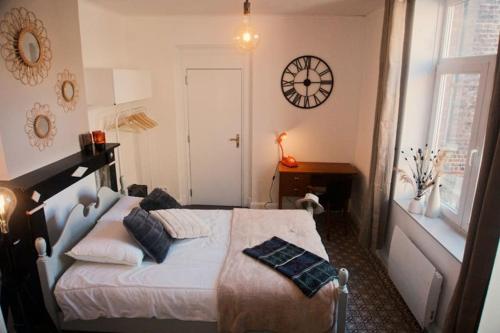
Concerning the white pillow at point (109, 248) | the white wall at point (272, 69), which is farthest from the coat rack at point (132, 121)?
the white pillow at point (109, 248)

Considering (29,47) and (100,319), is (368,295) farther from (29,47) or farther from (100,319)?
(29,47)

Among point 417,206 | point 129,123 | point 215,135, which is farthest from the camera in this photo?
point 215,135

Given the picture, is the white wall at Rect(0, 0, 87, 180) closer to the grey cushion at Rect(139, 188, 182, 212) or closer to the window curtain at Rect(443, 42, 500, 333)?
the grey cushion at Rect(139, 188, 182, 212)

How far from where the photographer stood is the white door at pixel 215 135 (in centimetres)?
432

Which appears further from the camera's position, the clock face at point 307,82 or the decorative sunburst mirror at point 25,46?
the clock face at point 307,82

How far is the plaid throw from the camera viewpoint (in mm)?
2064

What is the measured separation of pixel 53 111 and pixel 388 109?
110 inches

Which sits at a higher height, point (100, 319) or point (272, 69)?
point (272, 69)

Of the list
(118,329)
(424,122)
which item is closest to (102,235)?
(118,329)

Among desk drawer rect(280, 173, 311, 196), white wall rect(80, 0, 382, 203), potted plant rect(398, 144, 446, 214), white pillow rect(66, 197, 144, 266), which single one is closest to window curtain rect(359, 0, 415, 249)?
potted plant rect(398, 144, 446, 214)

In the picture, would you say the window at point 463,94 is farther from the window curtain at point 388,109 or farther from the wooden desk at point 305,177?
the wooden desk at point 305,177

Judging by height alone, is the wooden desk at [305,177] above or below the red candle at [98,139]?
below

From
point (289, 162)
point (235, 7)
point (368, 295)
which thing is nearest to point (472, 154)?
point (368, 295)

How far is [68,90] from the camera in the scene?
2.67 meters
